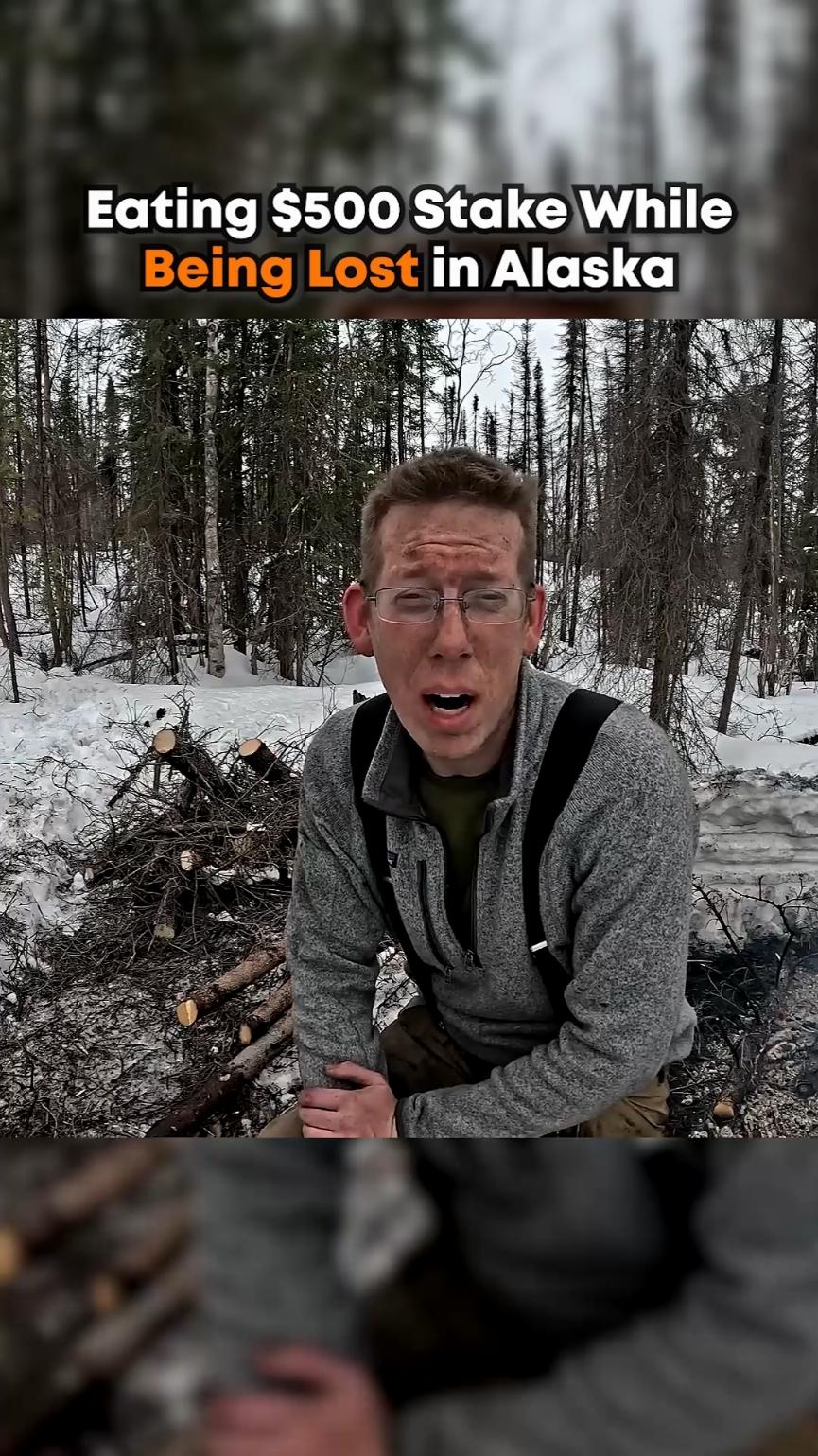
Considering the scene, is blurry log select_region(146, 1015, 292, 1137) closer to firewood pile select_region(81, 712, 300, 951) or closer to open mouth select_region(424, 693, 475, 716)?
firewood pile select_region(81, 712, 300, 951)

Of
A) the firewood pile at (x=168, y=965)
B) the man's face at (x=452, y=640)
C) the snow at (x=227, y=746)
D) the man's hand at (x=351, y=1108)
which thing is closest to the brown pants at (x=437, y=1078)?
the man's hand at (x=351, y=1108)

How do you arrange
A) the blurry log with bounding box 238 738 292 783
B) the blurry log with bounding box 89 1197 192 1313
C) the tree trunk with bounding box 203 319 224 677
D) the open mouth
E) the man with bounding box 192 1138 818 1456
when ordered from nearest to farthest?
the man with bounding box 192 1138 818 1456 < the blurry log with bounding box 89 1197 192 1313 < the open mouth < the tree trunk with bounding box 203 319 224 677 < the blurry log with bounding box 238 738 292 783

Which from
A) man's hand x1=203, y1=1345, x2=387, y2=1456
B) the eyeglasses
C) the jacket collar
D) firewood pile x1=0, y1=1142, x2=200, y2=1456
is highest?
the eyeglasses

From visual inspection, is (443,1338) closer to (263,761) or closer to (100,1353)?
(100,1353)

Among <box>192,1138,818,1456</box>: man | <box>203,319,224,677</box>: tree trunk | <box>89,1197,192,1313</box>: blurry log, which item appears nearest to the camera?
<box>192,1138,818,1456</box>: man

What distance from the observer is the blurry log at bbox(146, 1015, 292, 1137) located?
1777 millimetres

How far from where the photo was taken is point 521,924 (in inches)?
50.2

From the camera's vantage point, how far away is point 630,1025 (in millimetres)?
1214

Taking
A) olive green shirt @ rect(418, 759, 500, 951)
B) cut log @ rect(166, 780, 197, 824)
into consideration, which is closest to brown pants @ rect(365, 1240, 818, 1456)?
olive green shirt @ rect(418, 759, 500, 951)

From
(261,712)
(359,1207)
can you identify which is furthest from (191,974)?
(359,1207)

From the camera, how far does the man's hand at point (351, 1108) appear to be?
51.7 inches

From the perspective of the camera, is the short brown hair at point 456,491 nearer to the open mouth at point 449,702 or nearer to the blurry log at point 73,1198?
the open mouth at point 449,702

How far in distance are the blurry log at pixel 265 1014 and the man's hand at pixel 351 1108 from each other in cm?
47

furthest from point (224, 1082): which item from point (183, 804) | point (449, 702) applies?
point (449, 702)
